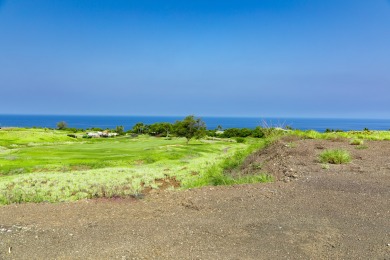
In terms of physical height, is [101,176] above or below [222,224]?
below

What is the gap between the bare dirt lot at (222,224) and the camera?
727cm

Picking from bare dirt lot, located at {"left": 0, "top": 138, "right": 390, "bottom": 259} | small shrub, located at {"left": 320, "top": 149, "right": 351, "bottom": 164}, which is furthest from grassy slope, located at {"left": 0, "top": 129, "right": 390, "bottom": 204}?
small shrub, located at {"left": 320, "top": 149, "right": 351, "bottom": 164}

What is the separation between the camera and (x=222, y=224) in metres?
8.81

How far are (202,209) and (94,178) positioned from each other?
14289mm

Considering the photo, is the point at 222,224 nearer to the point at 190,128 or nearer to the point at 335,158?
the point at 335,158

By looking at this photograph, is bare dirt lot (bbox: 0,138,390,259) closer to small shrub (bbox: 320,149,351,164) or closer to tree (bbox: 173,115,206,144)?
small shrub (bbox: 320,149,351,164)

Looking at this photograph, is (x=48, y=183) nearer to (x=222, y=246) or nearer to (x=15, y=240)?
(x=15, y=240)

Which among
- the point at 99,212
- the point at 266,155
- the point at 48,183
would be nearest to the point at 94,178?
the point at 48,183

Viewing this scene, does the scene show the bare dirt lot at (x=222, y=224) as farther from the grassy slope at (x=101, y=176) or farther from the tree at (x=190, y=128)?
the tree at (x=190, y=128)

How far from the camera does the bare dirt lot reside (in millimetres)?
7273

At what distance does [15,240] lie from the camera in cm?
796

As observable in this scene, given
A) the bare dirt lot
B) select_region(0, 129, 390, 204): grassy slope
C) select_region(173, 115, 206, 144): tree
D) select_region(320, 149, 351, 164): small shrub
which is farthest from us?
select_region(173, 115, 206, 144): tree

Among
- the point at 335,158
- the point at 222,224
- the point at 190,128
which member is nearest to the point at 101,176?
the point at 335,158

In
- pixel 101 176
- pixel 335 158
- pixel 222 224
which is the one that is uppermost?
pixel 335 158
